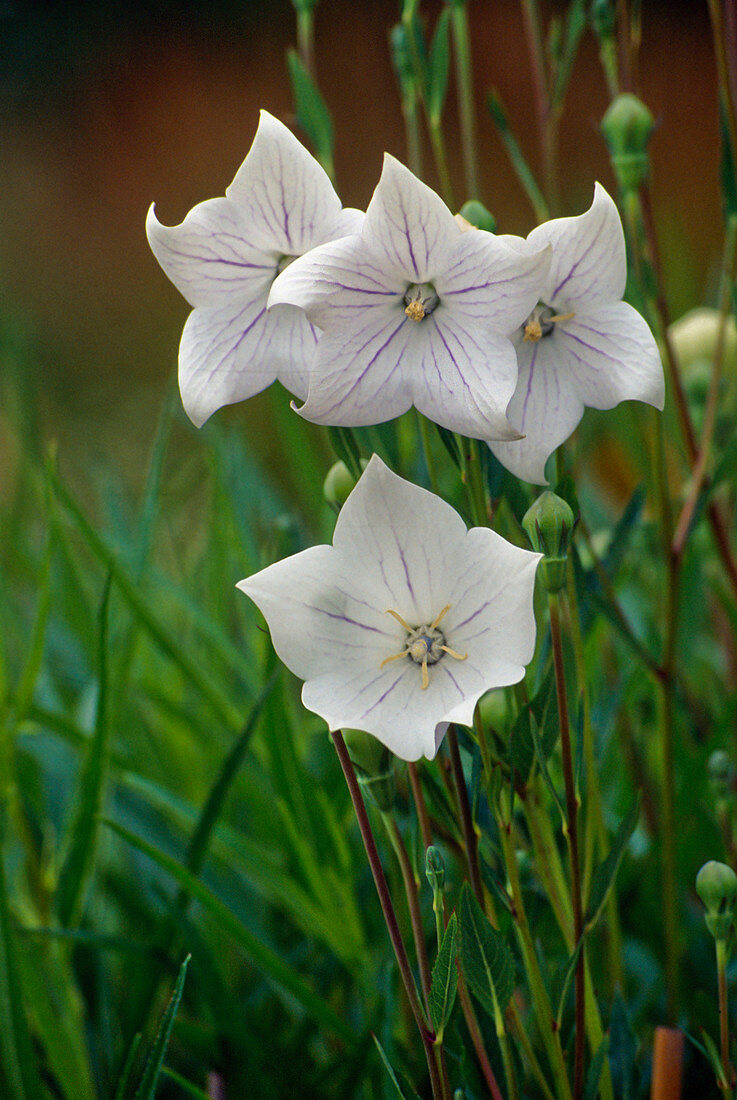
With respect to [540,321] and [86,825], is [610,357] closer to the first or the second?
[540,321]

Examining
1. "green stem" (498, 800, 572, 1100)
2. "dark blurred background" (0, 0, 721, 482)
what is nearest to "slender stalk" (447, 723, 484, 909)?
"green stem" (498, 800, 572, 1100)

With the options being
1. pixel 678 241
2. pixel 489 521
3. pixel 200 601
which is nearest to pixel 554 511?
pixel 489 521

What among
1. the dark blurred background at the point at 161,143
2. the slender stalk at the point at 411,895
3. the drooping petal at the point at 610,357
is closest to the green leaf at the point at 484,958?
the slender stalk at the point at 411,895

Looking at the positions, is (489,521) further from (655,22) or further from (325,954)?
(655,22)

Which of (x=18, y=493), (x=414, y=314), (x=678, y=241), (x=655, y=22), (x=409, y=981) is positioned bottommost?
(x=409, y=981)

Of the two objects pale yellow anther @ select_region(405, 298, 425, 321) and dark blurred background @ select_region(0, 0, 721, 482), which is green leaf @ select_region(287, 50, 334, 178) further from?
dark blurred background @ select_region(0, 0, 721, 482)
